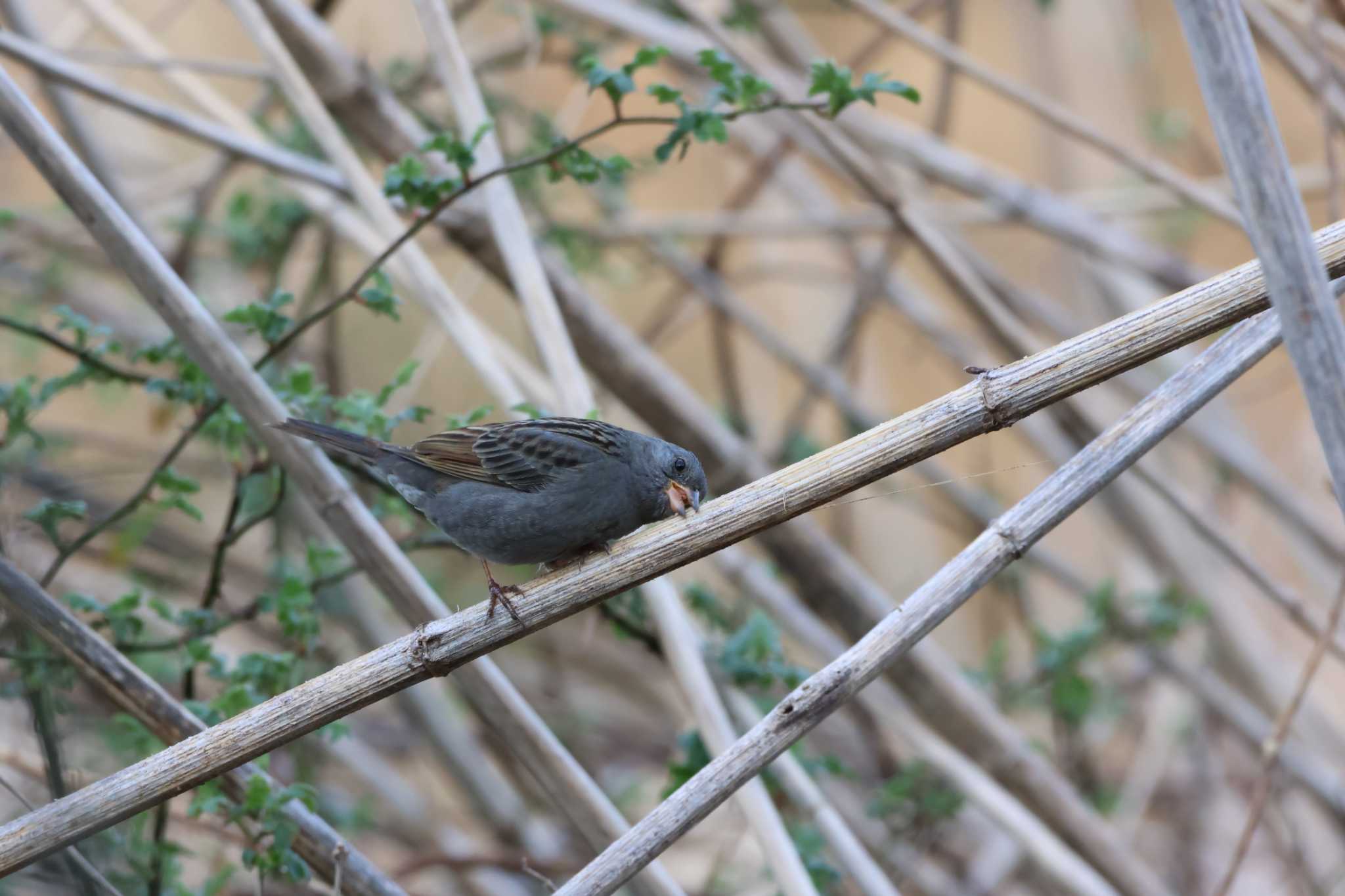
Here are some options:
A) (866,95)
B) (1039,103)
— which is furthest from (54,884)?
(1039,103)

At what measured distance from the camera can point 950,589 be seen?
174cm

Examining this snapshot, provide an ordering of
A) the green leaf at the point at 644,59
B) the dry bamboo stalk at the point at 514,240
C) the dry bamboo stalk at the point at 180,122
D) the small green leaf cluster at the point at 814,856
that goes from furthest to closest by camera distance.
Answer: the dry bamboo stalk at the point at 180,122, the dry bamboo stalk at the point at 514,240, the small green leaf cluster at the point at 814,856, the green leaf at the point at 644,59

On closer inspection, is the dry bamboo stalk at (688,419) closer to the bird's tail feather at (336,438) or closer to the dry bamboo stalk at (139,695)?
the bird's tail feather at (336,438)

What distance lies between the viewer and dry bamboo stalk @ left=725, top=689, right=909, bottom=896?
2.35 metres

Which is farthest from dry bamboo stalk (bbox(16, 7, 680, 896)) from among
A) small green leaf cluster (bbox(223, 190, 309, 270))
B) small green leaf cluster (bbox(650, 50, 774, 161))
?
small green leaf cluster (bbox(223, 190, 309, 270))

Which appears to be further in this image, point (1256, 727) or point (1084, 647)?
point (1256, 727)

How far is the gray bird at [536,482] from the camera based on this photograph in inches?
84.7

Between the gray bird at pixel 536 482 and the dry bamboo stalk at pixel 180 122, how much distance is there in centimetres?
86

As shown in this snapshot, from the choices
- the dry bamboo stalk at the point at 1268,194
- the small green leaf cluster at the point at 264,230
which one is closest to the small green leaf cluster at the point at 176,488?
the dry bamboo stalk at the point at 1268,194

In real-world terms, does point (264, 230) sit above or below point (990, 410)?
above

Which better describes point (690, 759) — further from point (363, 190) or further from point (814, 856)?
point (363, 190)

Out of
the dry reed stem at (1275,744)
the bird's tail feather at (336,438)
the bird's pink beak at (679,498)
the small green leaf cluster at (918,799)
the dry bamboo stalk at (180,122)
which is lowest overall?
the dry reed stem at (1275,744)

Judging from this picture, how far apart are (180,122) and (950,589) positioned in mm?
2227

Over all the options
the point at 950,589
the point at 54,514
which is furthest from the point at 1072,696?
the point at 54,514
